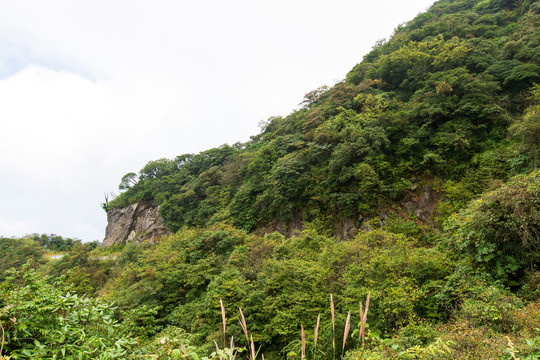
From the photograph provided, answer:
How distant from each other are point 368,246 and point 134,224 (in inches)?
1255

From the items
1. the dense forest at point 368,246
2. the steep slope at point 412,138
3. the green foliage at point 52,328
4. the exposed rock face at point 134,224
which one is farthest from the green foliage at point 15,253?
the green foliage at point 52,328

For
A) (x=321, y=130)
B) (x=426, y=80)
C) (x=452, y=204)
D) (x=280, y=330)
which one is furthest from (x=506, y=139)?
(x=280, y=330)

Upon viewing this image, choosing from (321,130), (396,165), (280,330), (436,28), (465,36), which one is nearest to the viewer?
(280,330)

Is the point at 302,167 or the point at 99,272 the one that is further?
the point at 99,272

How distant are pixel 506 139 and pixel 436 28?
1398cm

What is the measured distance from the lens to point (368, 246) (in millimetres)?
7746

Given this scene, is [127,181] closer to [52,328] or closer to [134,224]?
[134,224]

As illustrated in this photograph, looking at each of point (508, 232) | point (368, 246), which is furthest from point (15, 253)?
point (508, 232)

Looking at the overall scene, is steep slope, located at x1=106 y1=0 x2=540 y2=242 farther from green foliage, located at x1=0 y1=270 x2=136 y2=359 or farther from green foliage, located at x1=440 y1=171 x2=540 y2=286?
green foliage, located at x1=0 y1=270 x2=136 y2=359

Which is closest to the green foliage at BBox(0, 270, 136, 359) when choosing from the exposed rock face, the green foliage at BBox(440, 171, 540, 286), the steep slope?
the green foliage at BBox(440, 171, 540, 286)

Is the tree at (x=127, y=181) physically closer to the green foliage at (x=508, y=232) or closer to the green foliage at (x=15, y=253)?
the green foliage at (x=15, y=253)

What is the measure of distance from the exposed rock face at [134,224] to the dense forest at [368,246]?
6.72 metres

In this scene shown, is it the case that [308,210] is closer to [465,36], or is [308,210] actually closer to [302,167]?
[302,167]

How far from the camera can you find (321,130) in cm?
1559
